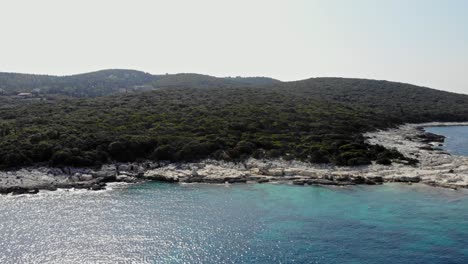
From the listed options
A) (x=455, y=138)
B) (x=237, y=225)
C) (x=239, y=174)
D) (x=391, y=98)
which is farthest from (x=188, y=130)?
(x=391, y=98)

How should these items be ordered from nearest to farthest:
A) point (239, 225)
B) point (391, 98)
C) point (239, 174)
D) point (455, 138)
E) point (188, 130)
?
1. point (239, 225)
2. point (239, 174)
3. point (188, 130)
4. point (455, 138)
5. point (391, 98)

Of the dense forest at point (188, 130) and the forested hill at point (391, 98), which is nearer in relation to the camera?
the dense forest at point (188, 130)

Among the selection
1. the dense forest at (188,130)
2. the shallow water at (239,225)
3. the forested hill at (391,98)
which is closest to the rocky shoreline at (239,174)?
the dense forest at (188,130)

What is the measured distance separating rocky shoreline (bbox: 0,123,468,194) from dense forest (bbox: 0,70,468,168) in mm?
2086

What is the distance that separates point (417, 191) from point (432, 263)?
17.5 m

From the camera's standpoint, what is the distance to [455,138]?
88.9 meters

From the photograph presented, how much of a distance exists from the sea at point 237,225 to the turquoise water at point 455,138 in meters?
32.8

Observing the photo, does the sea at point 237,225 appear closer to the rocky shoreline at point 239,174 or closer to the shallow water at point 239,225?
the shallow water at point 239,225

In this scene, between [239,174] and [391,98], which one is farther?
[391,98]

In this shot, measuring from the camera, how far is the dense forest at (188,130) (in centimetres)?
5381

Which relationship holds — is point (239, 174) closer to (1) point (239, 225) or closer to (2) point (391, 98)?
(1) point (239, 225)

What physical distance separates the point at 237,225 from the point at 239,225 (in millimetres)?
165

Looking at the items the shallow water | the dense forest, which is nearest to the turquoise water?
the dense forest

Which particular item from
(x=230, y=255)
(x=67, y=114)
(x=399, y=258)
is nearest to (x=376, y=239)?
(x=399, y=258)
